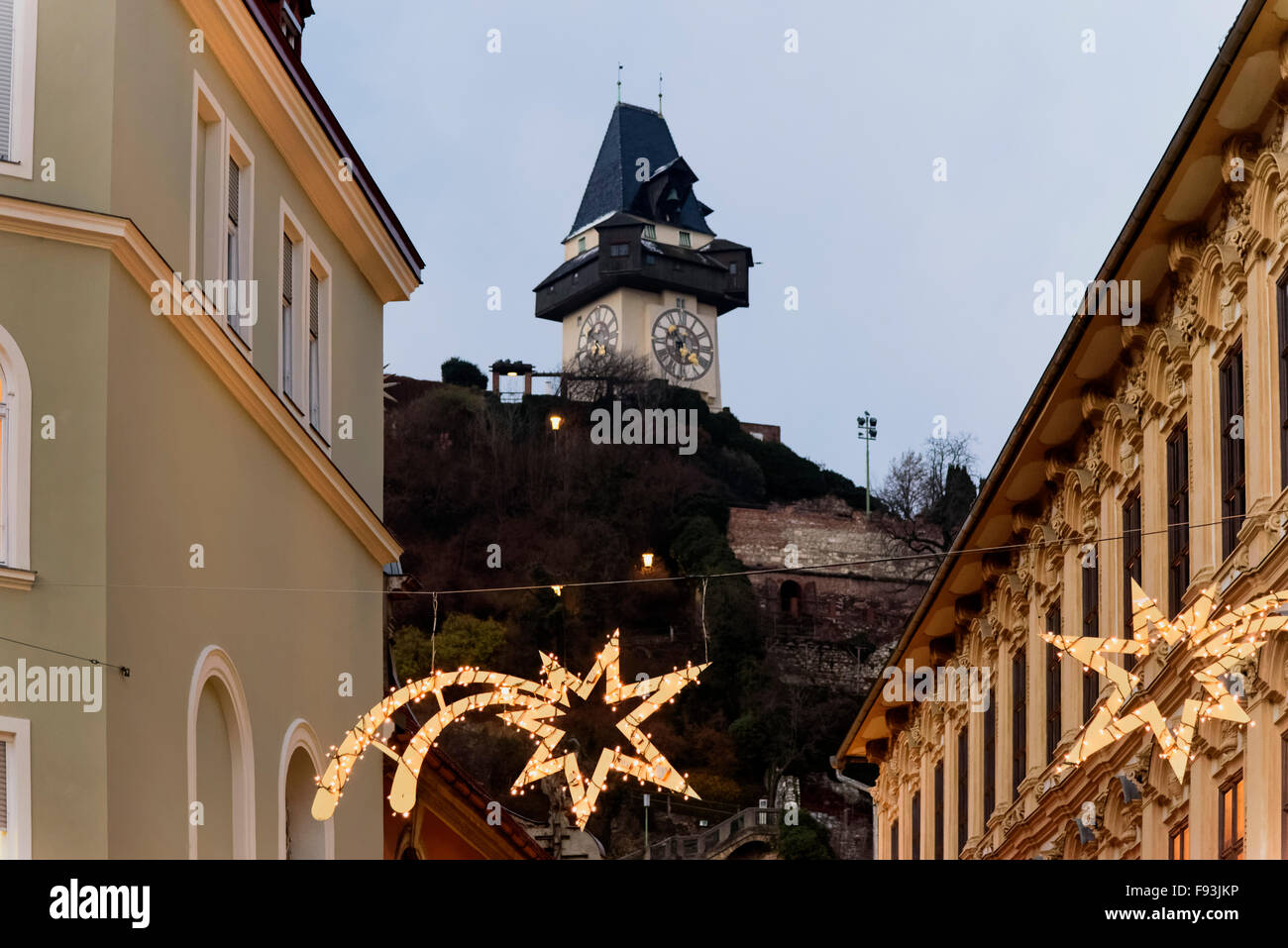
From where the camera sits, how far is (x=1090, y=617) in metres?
25.2

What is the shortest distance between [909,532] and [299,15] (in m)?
86.2

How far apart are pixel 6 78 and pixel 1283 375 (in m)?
9.49

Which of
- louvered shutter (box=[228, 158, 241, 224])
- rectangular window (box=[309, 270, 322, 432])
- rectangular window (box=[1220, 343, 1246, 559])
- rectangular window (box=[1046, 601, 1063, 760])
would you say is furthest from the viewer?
rectangular window (box=[1046, 601, 1063, 760])

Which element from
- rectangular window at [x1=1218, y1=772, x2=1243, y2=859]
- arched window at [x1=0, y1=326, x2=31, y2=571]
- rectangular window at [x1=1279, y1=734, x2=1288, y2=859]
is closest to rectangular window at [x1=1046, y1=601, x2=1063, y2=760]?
rectangular window at [x1=1218, y1=772, x2=1243, y2=859]

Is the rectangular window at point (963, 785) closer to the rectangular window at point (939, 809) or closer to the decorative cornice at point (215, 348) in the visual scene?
the rectangular window at point (939, 809)

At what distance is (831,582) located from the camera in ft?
359

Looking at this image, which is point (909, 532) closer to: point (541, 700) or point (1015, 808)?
point (1015, 808)

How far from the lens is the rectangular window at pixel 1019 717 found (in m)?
28.3

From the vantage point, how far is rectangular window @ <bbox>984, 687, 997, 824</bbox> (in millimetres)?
30125

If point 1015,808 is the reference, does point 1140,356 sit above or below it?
above

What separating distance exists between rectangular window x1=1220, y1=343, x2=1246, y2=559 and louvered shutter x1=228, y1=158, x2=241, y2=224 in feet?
27.0

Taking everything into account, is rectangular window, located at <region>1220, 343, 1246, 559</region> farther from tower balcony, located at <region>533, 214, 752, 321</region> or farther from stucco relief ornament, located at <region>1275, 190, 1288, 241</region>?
tower balcony, located at <region>533, 214, 752, 321</region>

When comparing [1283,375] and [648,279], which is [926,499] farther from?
[1283,375]
